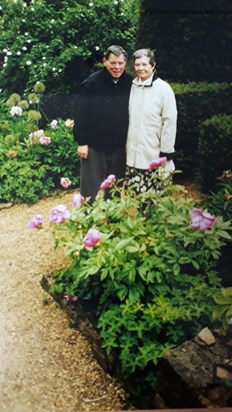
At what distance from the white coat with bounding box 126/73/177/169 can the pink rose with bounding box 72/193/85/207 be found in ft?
0.85

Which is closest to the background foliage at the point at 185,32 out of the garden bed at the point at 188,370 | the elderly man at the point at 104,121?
the elderly man at the point at 104,121

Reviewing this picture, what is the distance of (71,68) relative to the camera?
1979mm

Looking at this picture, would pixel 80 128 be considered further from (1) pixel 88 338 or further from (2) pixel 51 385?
(2) pixel 51 385

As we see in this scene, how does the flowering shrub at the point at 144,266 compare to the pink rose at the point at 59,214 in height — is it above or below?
below

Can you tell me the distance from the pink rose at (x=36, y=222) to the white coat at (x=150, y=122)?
1.51 feet

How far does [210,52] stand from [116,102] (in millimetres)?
446

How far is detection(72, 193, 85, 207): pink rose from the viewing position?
2.11 m

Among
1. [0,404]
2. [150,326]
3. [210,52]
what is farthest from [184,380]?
[210,52]

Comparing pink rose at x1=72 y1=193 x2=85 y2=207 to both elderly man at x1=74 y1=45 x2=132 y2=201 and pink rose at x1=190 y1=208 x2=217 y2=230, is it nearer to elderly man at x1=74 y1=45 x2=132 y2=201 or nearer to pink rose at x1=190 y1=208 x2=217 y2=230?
elderly man at x1=74 y1=45 x2=132 y2=201

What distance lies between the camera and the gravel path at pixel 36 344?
2.07 meters

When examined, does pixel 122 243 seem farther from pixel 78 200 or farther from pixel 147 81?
pixel 147 81

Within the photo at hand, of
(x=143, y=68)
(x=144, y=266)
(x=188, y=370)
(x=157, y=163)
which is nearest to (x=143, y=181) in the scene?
(x=157, y=163)

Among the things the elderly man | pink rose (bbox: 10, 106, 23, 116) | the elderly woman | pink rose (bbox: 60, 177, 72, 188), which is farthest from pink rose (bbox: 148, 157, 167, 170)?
pink rose (bbox: 10, 106, 23, 116)

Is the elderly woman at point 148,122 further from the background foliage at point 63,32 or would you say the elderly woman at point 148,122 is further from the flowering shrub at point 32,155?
the flowering shrub at point 32,155
